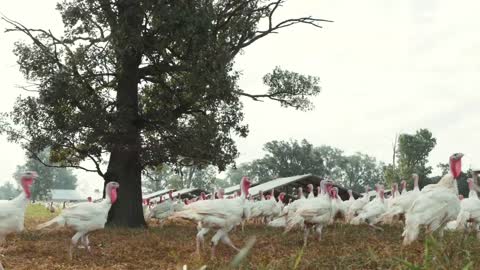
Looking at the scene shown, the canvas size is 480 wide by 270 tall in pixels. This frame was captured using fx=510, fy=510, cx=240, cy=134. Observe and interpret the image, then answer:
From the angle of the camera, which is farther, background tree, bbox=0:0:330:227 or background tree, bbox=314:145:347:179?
background tree, bbox=314:145:347:179

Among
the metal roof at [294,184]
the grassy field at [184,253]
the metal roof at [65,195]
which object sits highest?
the metal roof at [65,195]

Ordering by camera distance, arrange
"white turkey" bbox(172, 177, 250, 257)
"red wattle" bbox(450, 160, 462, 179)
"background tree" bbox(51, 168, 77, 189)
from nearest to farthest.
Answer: "white turkey" bbox(172, 177, 250, 257) < "red wattle" bbox(450, 160, 462, 179) < "background tree" bbox(51, 168, 77, 189)

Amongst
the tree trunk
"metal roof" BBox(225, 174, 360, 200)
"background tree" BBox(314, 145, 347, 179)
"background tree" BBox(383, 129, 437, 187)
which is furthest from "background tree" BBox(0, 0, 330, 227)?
"background tree" BBox(314, 145, 347, 179)

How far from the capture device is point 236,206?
418 inches

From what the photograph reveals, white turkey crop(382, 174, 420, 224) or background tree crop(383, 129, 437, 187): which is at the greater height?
background tree crop(383, 129, 437, 187)

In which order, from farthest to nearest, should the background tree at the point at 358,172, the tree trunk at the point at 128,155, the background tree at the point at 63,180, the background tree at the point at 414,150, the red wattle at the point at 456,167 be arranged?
the background tree at the point at 63,180
the background tree at the point at 358,172
the background tree at the point at 414,150
the tree trunk at the point at 128,155
the red wattle at the point at 456,167

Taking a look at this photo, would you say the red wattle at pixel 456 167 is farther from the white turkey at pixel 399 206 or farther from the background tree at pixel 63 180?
the background tree at pixel 63 180

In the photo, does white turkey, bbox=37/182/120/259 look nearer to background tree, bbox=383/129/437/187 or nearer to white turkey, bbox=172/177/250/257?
white turkey, bbox=172/177/250/257

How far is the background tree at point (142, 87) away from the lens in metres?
16.9

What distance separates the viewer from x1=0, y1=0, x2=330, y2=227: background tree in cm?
1692

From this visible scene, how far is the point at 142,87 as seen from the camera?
22.0 metres

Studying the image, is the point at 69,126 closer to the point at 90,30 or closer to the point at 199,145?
the point at 90,30

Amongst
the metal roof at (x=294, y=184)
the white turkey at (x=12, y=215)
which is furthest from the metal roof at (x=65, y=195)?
the white turkey at (x=12, y=215)

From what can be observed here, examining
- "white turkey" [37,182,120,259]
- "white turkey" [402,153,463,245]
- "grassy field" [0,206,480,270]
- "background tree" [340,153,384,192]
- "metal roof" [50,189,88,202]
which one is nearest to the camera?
"grassy field" [0,206,480,270]
